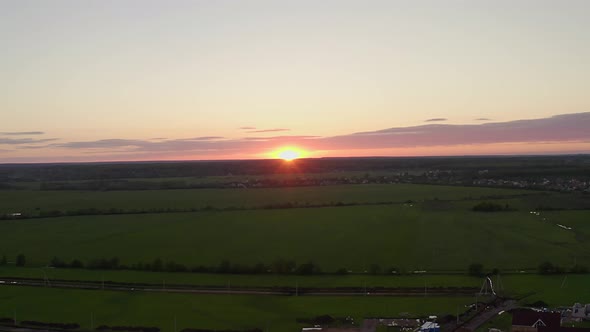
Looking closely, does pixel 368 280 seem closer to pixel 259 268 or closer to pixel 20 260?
pixel 259 268

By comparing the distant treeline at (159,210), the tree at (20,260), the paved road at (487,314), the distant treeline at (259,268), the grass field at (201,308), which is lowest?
the paved road at (487,314)

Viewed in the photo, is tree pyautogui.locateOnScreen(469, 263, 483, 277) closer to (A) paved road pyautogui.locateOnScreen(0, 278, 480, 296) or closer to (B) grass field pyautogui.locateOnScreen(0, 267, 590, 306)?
(B) grass field pyautogui.locateOnScreen(0, 267, 590, 306)

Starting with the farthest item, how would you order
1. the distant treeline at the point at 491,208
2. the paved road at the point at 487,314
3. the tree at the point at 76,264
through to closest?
the distant treeline at the point at 491,208 < the tree at the point at 76,264 < the paved road at the point at 487,314

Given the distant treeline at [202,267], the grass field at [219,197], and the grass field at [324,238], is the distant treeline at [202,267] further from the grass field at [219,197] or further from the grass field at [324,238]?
the grass field at [219,197]

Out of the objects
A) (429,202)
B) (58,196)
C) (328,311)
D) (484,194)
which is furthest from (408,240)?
(58,196)

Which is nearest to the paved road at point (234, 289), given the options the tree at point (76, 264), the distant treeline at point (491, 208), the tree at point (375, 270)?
the tree at point (375, 270)

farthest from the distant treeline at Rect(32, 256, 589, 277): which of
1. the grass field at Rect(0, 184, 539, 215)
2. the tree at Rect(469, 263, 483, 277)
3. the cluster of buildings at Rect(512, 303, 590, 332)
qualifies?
the grass field at Rect(0, 184, 539, 215)

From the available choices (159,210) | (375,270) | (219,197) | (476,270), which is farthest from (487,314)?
(219,197)
